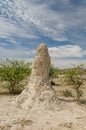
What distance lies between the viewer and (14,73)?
20.1 meters

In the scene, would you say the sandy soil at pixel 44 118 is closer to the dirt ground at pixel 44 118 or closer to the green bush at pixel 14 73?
the dirt ground at pixel 44 118

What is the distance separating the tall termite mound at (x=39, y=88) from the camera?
1319 centimetres

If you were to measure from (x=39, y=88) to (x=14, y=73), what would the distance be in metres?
6.66

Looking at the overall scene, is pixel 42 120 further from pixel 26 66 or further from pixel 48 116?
pixel 26 66

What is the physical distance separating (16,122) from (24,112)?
1691 mm

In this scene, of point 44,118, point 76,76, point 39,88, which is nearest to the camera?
point 44,118

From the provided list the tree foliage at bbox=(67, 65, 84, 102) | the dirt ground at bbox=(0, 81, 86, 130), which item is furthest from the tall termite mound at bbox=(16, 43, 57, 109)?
the tree foliage at bbox=(67, 65, 84, 102)

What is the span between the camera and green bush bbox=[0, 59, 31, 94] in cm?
2017

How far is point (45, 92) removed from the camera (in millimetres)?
13594

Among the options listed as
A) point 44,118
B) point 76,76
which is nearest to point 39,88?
point 44,118

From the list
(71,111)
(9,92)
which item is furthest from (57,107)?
(9,92)

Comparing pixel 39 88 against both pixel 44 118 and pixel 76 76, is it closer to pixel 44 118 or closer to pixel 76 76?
pixel 44 118

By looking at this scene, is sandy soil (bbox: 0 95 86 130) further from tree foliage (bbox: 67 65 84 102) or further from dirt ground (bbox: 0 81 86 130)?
tree foliage (bbox: 67 65 84 102)

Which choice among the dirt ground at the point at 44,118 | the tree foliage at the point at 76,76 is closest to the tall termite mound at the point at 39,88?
the dirt ground at the point at 44,118
